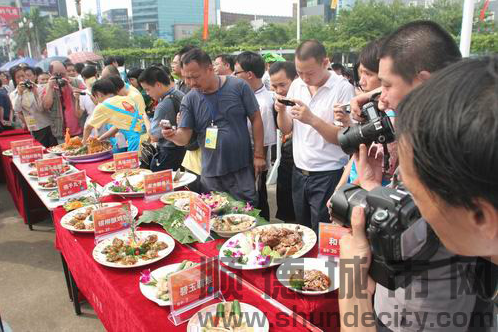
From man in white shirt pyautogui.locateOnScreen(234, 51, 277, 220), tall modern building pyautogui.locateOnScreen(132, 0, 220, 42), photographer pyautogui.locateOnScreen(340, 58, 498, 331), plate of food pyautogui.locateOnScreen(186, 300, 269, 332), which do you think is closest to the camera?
photographer pyautogui.locateOnScreen(340, 58, 498, 331)

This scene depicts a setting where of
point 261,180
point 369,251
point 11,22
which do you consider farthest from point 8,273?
point 11,22

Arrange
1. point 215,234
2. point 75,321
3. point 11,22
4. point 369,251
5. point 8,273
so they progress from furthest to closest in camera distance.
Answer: point 11,22 < point 8,273 < point 75,321 < point 215,234 < point 369,251

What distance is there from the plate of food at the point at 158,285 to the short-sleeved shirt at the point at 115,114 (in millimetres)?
2302

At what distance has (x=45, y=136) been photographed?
5203 mm

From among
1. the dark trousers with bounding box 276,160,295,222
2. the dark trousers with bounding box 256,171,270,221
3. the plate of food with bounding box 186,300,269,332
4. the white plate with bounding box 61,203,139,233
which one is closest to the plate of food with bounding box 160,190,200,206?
the white plate with bounding box 61,203,139,233

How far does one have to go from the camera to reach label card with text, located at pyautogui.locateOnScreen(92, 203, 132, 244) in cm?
184

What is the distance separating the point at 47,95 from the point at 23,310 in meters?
3.36

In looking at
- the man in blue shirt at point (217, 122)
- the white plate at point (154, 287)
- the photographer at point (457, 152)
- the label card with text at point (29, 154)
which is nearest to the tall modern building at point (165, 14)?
the label card with text at point (29, 154)

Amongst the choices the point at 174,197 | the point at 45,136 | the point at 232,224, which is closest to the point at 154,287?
the point at 232,224

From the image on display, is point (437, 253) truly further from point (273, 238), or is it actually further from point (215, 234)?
point (215, 234)

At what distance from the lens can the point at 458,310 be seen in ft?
2.87

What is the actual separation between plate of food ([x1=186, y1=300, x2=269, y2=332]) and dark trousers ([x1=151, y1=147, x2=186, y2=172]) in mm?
2379

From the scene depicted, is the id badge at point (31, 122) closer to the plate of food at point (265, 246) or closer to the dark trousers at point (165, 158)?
the dark trousers at point (165, 158)

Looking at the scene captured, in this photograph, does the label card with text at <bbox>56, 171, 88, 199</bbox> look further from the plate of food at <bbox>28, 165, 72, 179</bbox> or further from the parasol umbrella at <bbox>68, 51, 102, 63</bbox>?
the parasol umbrella at <bbox>68, 51, 102, 63</bbox>
